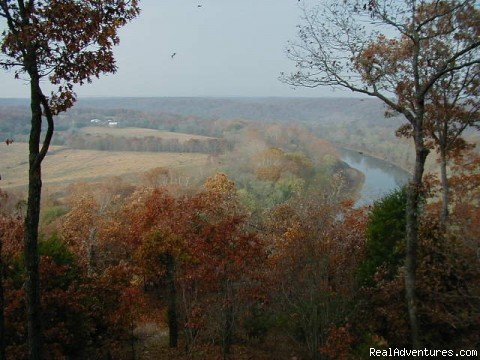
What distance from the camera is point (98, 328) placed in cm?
1053

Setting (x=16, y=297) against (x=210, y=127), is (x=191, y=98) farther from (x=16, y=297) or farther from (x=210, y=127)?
(x=16, y=297)

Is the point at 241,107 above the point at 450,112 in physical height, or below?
above

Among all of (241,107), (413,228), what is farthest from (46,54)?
(241,107)

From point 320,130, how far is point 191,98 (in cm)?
6554

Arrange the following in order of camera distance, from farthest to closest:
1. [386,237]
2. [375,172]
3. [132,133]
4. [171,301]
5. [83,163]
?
[132,133] → [83,163] → [375,172] → [171,301] → [386,237]

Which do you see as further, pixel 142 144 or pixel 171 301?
pixel 142 144

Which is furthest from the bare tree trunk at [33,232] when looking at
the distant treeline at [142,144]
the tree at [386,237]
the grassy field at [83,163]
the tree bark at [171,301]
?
the distant treeline at [142,144]

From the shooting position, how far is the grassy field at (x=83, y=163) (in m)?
52.2

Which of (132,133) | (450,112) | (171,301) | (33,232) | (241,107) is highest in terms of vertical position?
(241,107)

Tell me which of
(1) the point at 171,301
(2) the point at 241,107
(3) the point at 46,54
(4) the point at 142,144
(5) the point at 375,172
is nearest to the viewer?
(3) the point at 46,54

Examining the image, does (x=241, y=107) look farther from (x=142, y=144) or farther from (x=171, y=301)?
(x=171, y=301)

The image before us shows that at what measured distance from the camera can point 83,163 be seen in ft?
221

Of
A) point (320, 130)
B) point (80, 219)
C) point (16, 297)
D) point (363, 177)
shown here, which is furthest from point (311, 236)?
point (320, 130)

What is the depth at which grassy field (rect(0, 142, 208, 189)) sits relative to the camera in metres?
52.2
